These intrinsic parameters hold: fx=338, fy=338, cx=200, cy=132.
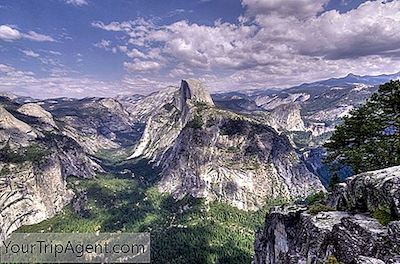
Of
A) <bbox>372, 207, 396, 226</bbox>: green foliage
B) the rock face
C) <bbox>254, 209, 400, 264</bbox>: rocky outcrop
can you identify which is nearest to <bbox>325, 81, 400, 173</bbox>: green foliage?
the rock face

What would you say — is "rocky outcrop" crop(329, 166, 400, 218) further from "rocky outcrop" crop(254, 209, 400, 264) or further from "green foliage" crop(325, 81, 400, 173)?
"green foliage" crop(325, 81, 400, 173)

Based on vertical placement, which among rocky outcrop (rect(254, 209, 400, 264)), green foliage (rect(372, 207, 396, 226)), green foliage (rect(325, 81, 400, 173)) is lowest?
rocky outcrop (rect(254, 209, 400, 264))

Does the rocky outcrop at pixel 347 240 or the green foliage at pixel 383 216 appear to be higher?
the green foliage at pixel 383 216

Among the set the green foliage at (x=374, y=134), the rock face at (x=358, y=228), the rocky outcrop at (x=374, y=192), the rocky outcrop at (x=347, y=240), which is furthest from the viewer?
the green foliage at (x=374, y=134)

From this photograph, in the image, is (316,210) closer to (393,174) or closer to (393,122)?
(393,174)

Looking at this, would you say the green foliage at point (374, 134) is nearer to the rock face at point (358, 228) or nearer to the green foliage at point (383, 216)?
the rock face at point (358, 228)

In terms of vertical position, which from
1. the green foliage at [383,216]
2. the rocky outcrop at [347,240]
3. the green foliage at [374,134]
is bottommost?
the rocky outcrop at [347,240]

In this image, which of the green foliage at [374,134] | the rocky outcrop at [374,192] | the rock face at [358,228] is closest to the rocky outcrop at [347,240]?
the rock face at [358,228]
